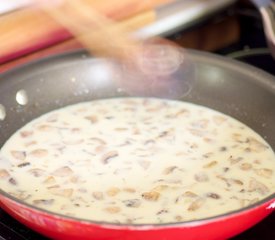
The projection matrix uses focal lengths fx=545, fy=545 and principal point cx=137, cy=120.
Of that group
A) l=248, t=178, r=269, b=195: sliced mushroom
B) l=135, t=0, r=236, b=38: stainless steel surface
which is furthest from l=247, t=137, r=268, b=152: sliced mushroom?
l=135, t=0, r=236, b=38: stainless steel surface

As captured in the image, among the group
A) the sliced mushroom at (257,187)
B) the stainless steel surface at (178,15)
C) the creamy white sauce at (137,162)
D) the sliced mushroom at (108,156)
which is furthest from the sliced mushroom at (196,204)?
the stainless steel surface at (178,15)

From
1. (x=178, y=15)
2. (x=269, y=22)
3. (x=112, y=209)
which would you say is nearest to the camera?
(x=112, y=209)

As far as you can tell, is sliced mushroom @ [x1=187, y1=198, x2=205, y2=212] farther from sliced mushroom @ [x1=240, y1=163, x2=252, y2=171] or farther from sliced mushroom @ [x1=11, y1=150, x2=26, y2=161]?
sliced mushroom @ [x1=11, y1=150, x2=26, y2=161]

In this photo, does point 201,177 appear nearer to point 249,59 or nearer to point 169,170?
point 169,170

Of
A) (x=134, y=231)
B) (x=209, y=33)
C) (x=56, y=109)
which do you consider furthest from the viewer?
(x=209, y=33)

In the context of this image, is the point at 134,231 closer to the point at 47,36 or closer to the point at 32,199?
the point at 32,199

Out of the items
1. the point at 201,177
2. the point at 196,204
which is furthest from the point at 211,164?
the point at 196,204

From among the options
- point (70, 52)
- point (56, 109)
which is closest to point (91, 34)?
point (70, 52)
